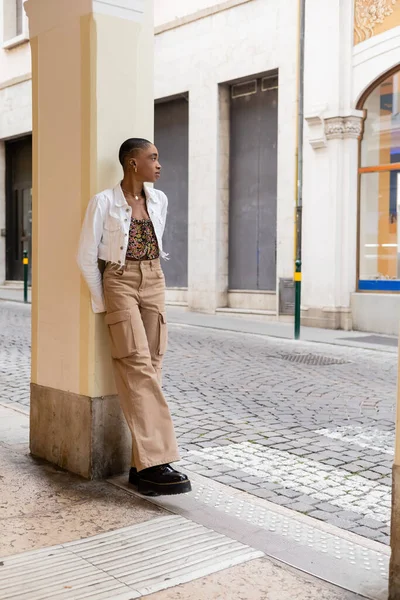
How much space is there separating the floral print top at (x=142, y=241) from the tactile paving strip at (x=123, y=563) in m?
1.43

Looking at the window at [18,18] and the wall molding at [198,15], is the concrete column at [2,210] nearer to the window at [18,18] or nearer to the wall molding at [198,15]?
the window at [18,18]

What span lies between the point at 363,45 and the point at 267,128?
9.33ft

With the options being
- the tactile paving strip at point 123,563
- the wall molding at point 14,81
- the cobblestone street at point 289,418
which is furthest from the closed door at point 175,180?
the tactile paving strip at point 123,563

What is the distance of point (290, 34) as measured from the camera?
583 inches

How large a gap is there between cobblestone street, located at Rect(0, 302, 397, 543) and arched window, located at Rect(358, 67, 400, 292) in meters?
3.09

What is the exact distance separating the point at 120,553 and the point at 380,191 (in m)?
11.8

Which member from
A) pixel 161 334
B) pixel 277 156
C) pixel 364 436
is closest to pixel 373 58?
pixel 277 156

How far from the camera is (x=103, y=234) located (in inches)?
167

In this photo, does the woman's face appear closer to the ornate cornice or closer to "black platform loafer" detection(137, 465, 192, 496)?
"black platform loafer" detection(137, 465, 192, 496)

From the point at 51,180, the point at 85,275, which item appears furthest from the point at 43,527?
the point at 51,180

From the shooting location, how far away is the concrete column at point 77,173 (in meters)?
4.42

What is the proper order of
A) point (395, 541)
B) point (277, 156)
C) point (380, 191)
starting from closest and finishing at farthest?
point (395, 541) → point (380, 191) → point (277, 156)

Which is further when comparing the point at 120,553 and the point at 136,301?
the point at 136,301

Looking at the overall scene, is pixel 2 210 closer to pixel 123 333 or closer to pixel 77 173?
pixel 77 173
